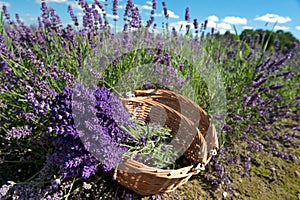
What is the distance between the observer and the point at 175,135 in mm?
1749

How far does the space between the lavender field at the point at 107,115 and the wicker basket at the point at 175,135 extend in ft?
0.37

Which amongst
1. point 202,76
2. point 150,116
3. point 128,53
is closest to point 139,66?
point 128,53

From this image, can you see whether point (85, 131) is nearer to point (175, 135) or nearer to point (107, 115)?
point (107, 115)

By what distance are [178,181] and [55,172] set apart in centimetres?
59

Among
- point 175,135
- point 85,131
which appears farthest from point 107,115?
point 175,135

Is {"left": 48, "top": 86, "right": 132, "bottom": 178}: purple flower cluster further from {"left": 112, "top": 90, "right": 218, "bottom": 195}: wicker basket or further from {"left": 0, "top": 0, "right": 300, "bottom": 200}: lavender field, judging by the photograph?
{"left": 112, "top": 90, "right": 218, "bottom": 195}: wicker basket

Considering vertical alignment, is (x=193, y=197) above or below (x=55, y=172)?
below

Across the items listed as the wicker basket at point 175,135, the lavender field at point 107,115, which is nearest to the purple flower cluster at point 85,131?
the lavender field at point 107,115

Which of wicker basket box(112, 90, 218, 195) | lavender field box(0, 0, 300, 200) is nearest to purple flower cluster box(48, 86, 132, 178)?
lavender field box(0, 0, 300, 200)

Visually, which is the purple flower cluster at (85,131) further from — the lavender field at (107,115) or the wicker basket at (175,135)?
the wicker basket at (175,135)

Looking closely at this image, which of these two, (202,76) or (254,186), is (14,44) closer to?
(202,76)

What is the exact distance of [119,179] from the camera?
4.42 feet

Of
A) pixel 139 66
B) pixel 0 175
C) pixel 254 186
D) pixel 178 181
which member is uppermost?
pixel 139 66

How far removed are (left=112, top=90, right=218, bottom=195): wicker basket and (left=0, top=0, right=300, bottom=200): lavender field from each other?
0.37 feet
